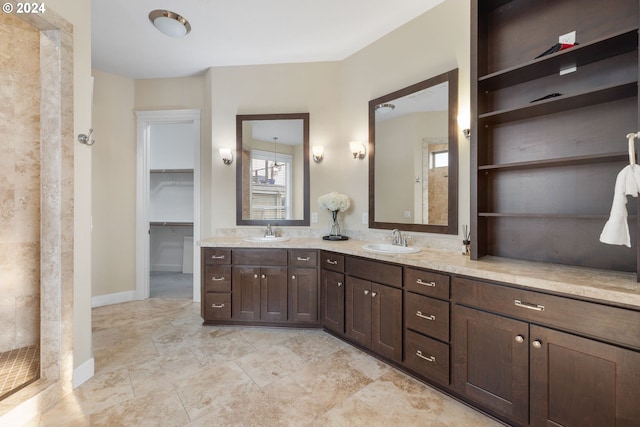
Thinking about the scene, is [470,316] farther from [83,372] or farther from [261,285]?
[83,372]

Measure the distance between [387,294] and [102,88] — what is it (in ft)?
13.7

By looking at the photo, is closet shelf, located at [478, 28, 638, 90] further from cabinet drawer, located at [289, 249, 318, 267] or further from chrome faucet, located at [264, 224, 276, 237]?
chrome faucet, located at [264, 224, 276, 237]

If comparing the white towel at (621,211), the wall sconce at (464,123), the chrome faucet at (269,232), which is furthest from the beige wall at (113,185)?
the white towel at (621,211)

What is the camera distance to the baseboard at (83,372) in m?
1.99

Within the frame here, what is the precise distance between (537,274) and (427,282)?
2.01ft

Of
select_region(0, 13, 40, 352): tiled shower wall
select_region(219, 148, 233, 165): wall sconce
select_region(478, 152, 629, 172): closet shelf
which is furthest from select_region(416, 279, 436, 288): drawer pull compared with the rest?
select_region(0, 13, 40, 352): tiled shower wall

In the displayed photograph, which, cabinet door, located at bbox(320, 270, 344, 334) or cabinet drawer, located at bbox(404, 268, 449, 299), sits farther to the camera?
cabinet door, located at bbox(320, 270, 344, 334)

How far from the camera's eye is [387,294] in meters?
2.21

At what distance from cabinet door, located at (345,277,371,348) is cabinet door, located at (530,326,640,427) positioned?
1.14 m

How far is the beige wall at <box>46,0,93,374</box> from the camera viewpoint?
1995 millimetres

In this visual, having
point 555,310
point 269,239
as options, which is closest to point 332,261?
point 269,239

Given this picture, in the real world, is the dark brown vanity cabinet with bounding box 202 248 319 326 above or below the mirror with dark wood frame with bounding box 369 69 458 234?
below

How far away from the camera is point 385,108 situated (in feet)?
9.43

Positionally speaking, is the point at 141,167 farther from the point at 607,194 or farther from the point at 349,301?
the point at 607,194
